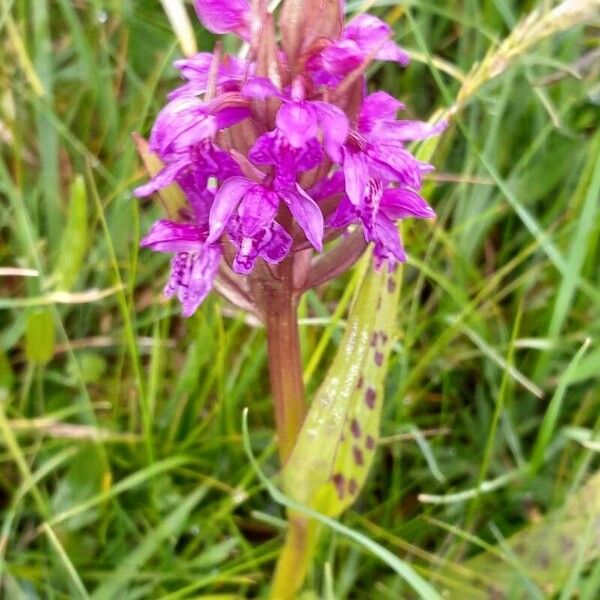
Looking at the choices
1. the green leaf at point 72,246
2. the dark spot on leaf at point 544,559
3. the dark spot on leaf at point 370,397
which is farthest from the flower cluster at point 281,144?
the dark spot on leaf at point 544,559

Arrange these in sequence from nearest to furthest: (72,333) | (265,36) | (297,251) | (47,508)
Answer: (265,36)
(297,251)
(47,508)
(72,333)

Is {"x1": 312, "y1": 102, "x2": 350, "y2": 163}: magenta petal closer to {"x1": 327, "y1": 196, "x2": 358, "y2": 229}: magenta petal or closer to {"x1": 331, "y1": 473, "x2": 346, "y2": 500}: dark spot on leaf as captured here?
{"x1": 327, "y1": 196, "x2": 358, "y2": 229}: magenta petal

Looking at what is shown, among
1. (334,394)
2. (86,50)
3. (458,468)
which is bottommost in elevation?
(458,468)

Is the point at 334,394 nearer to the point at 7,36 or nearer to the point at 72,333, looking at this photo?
the point at 72,333

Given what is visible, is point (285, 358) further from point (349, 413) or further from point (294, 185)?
point (294, 185)

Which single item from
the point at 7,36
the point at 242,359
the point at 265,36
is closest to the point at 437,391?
the point at 242,359

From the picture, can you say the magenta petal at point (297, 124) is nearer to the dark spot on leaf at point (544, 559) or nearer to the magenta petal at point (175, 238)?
the magenta petal at point (175, 238)
